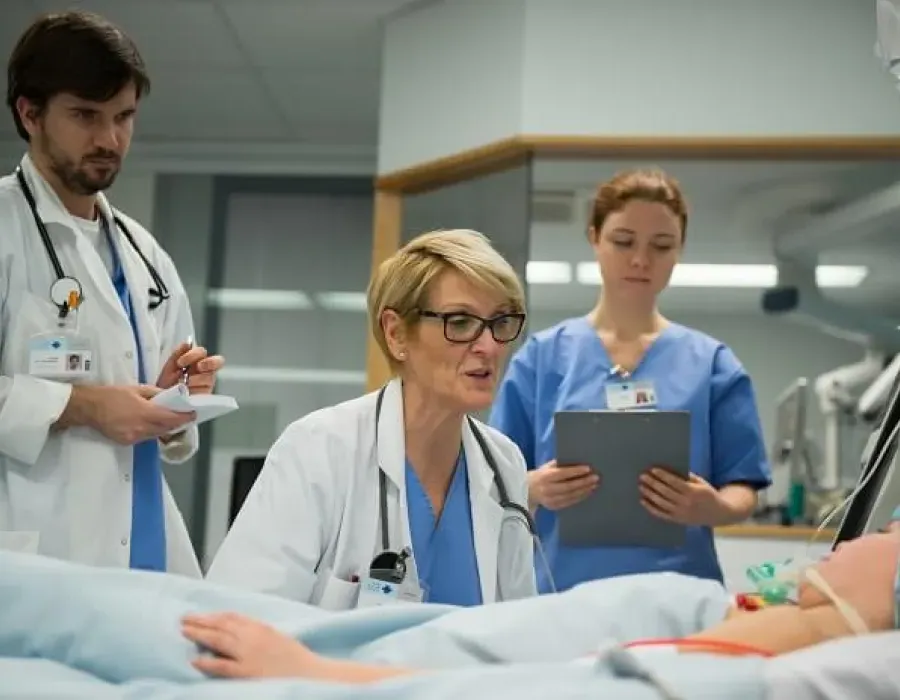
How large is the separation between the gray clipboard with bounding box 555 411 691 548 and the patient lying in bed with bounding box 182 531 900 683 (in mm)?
781

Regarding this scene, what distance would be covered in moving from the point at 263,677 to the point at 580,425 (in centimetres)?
104

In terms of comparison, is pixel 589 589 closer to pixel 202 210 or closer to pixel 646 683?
pixel 646 683

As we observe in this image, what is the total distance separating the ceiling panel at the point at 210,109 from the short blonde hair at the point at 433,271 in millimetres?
2828

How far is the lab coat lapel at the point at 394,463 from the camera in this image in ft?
5.15

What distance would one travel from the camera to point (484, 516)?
66.3 inches

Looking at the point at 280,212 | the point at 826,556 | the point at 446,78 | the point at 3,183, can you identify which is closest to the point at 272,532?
the point at 826,556

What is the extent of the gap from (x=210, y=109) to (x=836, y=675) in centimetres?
432

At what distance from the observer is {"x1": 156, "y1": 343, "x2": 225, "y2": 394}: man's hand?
191 cm

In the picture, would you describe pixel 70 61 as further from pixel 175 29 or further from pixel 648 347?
pixel 175 29

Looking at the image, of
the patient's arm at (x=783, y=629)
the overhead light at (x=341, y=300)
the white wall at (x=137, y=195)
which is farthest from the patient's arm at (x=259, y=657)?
the white wall at (x=137, y=195)

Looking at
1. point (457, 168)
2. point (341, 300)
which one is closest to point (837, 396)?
point (457, 168)

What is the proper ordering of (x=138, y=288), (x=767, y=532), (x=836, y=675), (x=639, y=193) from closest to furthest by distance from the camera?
(x=836, y=675) < (x=138, y=288) < (x=639, y=193) < (x=767, y=532)

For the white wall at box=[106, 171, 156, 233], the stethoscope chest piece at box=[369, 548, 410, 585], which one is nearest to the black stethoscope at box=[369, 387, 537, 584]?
the stethoscope chest piece at box=[369, 548, 410, 585]

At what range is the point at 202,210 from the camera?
5129 millimetres
